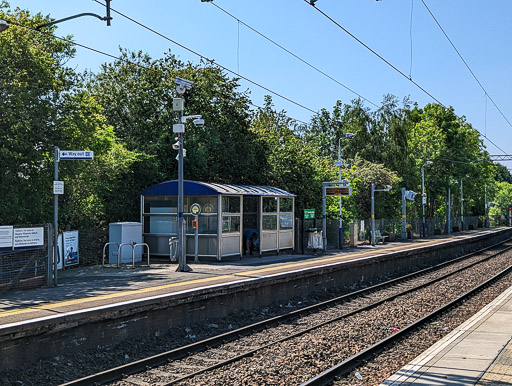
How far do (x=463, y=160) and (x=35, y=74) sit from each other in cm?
5789

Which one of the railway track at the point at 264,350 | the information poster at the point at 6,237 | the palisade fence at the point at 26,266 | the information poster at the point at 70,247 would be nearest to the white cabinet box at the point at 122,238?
the information poster at the point at 70,247

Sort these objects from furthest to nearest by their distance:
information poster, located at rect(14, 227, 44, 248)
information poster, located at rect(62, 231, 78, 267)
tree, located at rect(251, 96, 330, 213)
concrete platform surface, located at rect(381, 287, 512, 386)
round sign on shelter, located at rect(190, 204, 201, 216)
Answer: tree, located at rect(251, 96, 330, 213) < round sign on shelter, located at rect(190, 204, 201, 216) < information poster, located at rect(62, 231, 78, 267) < information poster, located at rect(14, 227, 44, 248) < concrete platform surface, located at rect(381, 287, 512, 386)

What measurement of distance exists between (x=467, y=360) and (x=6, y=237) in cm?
1093

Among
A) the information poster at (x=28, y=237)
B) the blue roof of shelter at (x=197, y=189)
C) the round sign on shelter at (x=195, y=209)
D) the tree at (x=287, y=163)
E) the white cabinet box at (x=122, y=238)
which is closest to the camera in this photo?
the information poster at (x=28, y=237)

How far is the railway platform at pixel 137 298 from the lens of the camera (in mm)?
9656

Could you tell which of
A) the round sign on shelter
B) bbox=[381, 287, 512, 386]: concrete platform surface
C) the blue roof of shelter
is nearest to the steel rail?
bbox=[381, 287, 512, 386]: concrete platform surface

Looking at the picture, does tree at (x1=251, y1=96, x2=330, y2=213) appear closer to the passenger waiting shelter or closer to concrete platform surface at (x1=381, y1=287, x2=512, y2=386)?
the passenger waiting shelter

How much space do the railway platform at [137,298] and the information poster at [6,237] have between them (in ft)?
4.04

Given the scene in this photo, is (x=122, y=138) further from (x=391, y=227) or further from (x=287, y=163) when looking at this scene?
(x=391, y=227)

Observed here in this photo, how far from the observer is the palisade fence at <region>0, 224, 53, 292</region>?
14.4 m

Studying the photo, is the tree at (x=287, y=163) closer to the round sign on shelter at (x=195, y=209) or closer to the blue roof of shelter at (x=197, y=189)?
the blue roof of shelter at (x=197, y=189)

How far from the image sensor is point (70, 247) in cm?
1898

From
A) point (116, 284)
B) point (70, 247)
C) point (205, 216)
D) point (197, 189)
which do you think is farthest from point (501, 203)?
point (116, 284)

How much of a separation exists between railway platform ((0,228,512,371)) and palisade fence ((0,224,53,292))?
45cm
